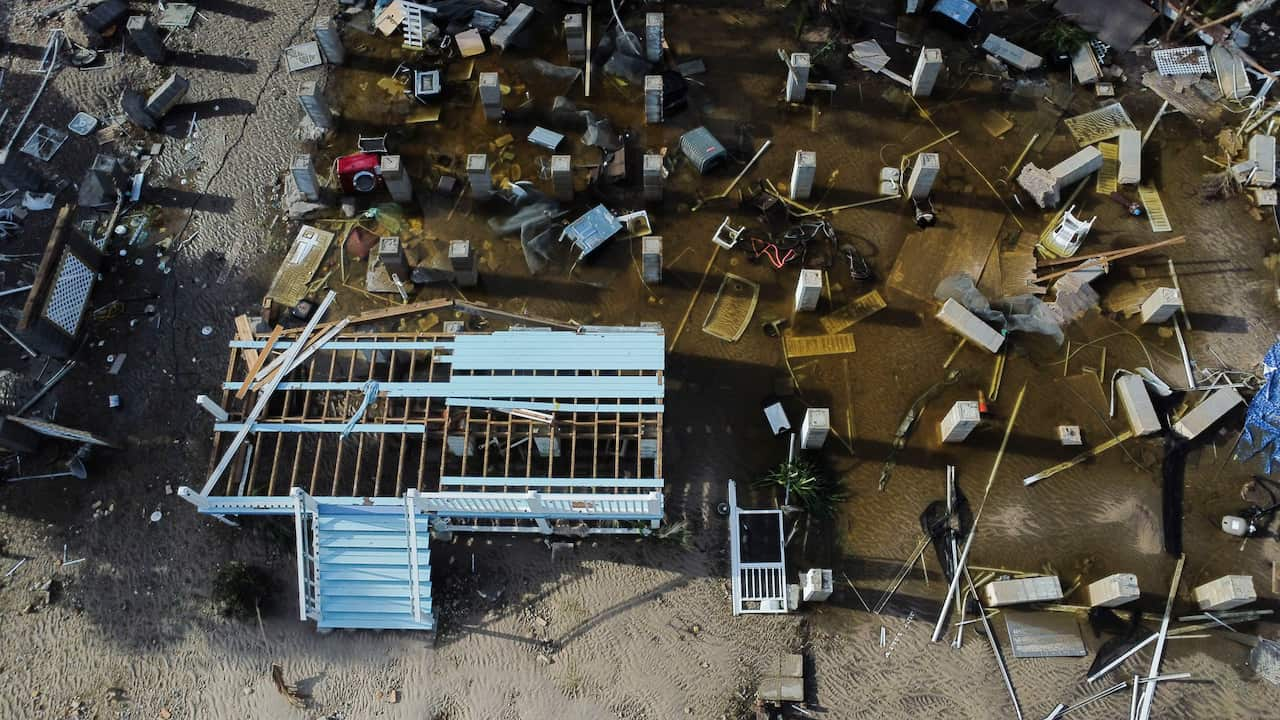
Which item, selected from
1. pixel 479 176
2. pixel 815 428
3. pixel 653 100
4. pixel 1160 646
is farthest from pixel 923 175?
pixel 1160 646

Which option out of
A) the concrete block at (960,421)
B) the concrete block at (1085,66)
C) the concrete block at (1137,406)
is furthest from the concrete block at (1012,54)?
the concrete block at (960,421)

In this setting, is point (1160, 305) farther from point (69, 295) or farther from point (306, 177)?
point (69, 295)

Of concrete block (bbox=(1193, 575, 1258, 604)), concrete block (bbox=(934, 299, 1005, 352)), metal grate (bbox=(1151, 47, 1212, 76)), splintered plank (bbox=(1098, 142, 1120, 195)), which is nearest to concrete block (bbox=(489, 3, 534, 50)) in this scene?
concrete block (bbox=(934, 299, 1005, 352))

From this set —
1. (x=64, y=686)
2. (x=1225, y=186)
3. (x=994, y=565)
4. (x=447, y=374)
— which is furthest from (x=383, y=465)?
(x=1225, y=186)

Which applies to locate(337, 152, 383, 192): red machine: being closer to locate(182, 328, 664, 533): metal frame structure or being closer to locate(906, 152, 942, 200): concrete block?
locate(182, 328, 664, 533): metal frame structure

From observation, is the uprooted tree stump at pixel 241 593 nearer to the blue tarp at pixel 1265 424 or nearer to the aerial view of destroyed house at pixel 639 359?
the aerial view of destroyed house at pixel 639 359

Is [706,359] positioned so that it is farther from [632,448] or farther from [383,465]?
[383,465]
